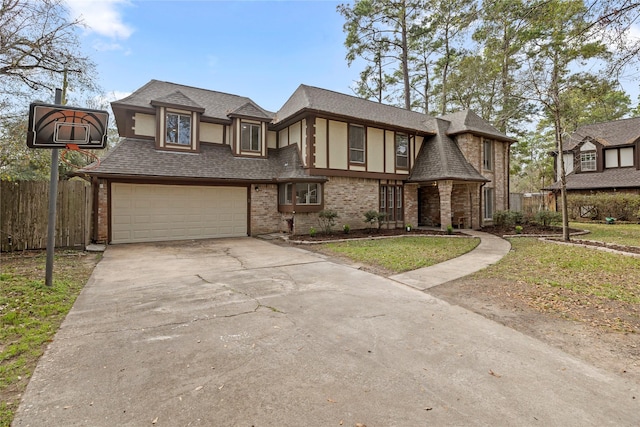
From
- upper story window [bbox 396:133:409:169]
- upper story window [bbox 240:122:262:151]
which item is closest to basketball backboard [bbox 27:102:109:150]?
upper story window [bbox 240:122:262:151]

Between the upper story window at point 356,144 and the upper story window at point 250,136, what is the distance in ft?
14.7

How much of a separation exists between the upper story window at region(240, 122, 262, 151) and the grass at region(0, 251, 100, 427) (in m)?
8.26

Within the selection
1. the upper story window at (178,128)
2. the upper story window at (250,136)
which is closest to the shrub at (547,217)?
the upper story window at (250,136)

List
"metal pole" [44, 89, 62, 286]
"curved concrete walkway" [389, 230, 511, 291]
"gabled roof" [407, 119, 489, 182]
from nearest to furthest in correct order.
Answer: "metal pole" [44, 89, 62, 286]
"curved concrete walkway" [389, 230, 511, 291]
"gabled roof" [407, 119, 489, 182]

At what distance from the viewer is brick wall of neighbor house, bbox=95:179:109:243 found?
10.5 metres

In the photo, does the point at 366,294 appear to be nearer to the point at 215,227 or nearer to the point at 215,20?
the point at 215,227

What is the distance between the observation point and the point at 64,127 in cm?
518

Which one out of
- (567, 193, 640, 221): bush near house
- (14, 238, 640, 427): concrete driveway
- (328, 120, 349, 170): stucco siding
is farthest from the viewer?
(567, 193, 640, 221): bush near house

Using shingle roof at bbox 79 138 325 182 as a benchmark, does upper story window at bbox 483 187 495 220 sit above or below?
below

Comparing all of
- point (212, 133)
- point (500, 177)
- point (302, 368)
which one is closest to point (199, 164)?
point (212, 133)

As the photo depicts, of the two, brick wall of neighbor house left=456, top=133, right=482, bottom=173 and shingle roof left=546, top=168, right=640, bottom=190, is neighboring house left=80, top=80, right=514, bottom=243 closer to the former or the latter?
brick wall of neighbor house left=456, top=133, right=482, bottom=173

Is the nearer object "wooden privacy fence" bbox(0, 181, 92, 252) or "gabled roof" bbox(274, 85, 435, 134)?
"wooden privacy fence" bbox(0, 181, 92, 252)

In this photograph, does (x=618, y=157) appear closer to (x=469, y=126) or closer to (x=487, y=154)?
(x=487, y=154)

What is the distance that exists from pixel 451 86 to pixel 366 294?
23022 millimetres
